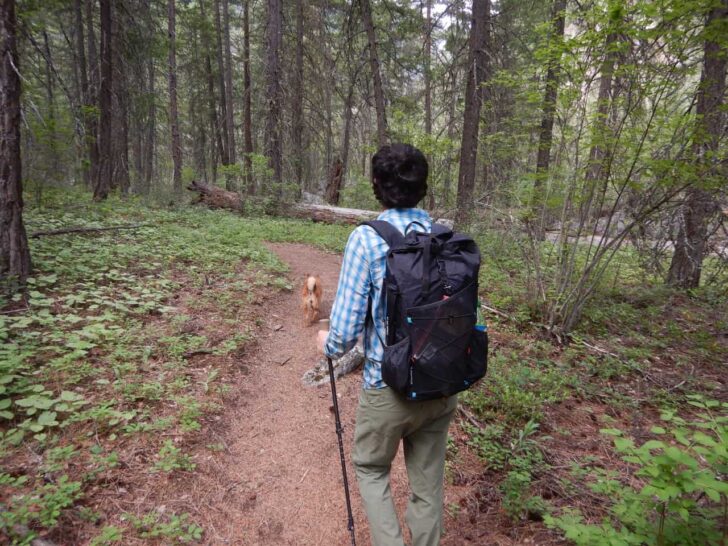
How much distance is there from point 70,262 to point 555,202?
7.07 metres

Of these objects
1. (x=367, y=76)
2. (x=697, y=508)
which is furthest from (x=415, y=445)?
(x=367, y=76)

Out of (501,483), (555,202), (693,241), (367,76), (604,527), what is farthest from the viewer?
(367,76)

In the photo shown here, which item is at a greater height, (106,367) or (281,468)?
(106,367)

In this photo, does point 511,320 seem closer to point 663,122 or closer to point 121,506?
point 663,122

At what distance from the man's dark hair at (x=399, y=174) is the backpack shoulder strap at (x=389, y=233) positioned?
16 centimetres

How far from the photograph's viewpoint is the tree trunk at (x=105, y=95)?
9.59 meters

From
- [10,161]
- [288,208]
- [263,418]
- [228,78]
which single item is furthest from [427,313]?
[228,78]

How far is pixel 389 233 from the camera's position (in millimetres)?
1743

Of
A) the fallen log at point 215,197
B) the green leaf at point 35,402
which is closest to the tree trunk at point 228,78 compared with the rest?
the fallen log at point 215,197

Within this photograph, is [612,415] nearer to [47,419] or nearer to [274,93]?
[47,419]

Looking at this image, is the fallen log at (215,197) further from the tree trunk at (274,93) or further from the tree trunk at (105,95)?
the tree trunk at (105,95)

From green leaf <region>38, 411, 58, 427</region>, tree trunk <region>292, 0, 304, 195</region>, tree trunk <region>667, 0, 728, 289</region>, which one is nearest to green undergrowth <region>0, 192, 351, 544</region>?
green leaf <region>38, 411, 58, 427</region>

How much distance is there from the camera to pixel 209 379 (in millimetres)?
3785

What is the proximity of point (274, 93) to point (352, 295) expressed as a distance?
1327 cm
